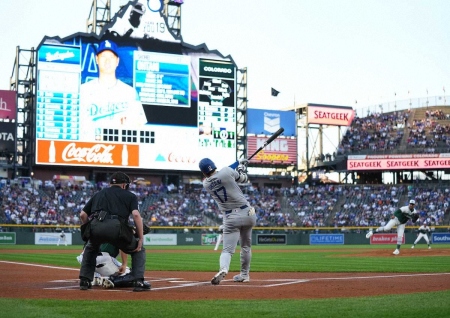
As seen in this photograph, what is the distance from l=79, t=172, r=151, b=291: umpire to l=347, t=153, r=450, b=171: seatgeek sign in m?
53.1

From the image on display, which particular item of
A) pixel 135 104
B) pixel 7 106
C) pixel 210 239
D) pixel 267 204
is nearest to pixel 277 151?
pixel 267 204

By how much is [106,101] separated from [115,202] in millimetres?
39253

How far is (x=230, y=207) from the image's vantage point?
11.7m

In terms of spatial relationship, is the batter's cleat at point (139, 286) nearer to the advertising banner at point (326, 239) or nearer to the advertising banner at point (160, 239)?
the advertising banner at point (160, 239)

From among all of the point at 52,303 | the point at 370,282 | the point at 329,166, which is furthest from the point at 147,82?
the point at 52,303

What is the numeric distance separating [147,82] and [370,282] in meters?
39.1

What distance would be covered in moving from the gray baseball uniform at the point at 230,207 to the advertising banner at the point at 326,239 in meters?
36.4

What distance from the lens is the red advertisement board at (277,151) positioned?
5859cm

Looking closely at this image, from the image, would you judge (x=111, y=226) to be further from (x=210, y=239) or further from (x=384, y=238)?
(x=384, y=238)

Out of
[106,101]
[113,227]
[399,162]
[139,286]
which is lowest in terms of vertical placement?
[139,286]

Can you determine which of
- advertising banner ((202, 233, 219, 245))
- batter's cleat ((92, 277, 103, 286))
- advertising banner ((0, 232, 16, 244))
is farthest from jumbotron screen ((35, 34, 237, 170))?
batter's cleat ((92, 277, 103, 286))

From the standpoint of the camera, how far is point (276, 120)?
6012 cm

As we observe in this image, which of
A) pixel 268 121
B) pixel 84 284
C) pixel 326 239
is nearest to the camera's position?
pixel 84 284

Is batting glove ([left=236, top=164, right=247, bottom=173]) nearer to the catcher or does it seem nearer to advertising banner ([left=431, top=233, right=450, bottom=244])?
the catcher
